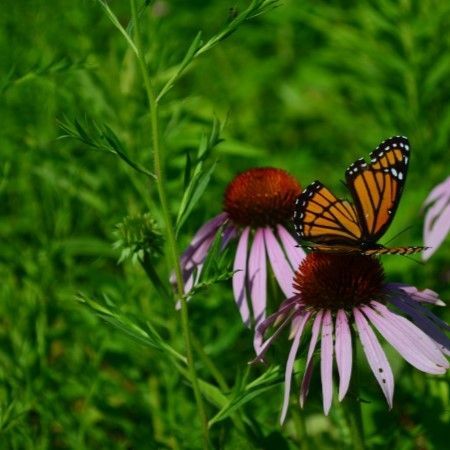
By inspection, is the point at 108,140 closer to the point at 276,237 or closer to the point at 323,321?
the point at 323,321

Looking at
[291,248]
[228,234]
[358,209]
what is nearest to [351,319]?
[358,209]

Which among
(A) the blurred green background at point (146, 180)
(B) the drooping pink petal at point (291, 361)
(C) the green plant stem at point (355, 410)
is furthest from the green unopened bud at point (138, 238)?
A: (C) the green plant stem at point (355, 410)

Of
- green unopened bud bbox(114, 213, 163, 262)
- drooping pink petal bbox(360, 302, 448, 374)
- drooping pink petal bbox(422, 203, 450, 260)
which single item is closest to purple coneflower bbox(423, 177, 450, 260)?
drooping pink petal bbox(422, 203, 450, 260)

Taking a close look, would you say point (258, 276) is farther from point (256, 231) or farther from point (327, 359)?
point (327, 359)

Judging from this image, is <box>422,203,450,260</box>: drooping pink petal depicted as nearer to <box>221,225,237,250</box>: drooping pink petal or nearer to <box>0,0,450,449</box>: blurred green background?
<box>0,0,450,449</box>: blurred green background

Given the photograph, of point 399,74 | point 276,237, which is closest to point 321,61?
point 399,74

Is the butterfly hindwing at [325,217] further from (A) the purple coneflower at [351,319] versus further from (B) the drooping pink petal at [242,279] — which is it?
(B) the drooping pink petal at [242,279]
